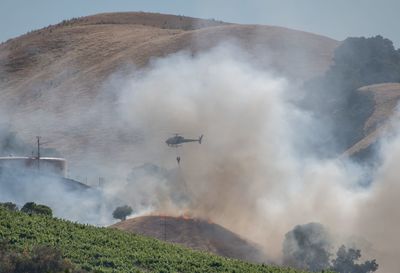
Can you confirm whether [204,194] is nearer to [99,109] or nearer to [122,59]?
[99,109]

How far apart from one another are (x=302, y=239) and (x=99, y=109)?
86754 mm

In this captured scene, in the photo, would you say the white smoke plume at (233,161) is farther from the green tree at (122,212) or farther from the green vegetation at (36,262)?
the green vegetation at (36,262)

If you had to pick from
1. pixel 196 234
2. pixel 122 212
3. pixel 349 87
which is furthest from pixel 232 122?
pixel 349 87

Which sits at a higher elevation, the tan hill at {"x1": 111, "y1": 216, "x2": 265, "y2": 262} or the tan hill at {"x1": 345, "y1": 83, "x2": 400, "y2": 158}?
the tan hill at {"x1": 345, "y1": 83, "x2": 400, "y2": 158}

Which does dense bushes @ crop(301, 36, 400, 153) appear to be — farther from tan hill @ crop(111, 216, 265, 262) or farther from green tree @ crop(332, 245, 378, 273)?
green tree @ crop(332, 245, 378, 273)

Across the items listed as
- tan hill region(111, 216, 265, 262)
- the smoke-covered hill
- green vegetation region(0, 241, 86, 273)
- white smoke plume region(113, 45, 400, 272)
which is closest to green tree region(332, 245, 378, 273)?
white smoke plume region(113, 45, 400, 272)

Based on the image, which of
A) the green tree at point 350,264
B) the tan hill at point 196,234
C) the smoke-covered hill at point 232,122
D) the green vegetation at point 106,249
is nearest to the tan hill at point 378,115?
the smoke-covered hill at point 232,122

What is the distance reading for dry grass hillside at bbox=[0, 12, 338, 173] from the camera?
15125cm

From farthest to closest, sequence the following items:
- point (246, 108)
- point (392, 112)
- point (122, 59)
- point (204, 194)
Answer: point (122, 59), point (392, 112), point (246, 108), point (204, 194)

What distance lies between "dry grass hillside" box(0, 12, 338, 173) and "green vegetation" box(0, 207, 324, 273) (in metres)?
75.5

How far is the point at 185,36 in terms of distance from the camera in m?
184

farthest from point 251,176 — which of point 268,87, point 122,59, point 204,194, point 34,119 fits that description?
point 122,59

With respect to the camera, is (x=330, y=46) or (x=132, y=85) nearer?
(x=132, y=85)

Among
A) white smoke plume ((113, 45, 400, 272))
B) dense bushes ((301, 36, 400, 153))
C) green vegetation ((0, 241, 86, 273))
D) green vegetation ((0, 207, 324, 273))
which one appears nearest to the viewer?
green vegetation ((0, 241, 86, 273))
